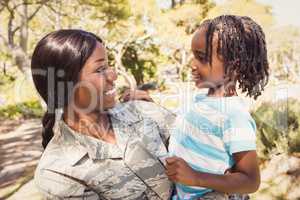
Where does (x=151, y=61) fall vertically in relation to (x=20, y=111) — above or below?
above

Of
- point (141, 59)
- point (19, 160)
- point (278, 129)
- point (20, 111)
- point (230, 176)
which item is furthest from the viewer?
point (141, 59)

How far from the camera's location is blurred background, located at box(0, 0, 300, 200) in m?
5.04

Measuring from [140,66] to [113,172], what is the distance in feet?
49.5

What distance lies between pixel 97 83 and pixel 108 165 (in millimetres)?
261

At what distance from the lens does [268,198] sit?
427cm

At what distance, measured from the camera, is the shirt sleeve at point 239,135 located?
1.18m

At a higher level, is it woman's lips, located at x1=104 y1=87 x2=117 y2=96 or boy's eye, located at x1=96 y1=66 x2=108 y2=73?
boy's eye, located at x1=96 y1=66 x2=108 y2=73

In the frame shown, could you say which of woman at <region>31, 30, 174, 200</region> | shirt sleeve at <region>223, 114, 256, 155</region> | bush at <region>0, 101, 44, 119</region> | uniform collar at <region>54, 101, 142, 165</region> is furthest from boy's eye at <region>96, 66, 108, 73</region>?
bush at <region>0, 101, 44, 119</region>

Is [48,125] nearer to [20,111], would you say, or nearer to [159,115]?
[159,115]

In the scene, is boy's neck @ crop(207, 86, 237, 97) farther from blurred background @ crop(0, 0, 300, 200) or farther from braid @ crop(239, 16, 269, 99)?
blurred background @ crop(0, 0, 300, 200)

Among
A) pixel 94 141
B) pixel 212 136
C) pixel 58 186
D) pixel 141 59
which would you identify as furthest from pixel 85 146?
pixel 141 59

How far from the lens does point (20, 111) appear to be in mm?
11266

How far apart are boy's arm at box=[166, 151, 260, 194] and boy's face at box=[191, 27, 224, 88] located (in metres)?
0.26

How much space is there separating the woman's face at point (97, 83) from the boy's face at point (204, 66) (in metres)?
0.28
